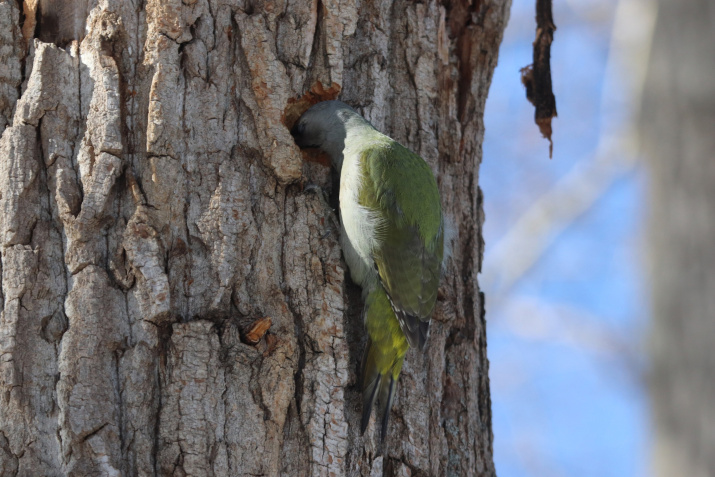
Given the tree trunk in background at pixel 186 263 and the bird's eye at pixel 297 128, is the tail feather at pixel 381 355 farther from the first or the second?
the bird's eye at pixel 297 128

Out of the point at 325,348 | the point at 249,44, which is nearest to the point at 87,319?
the point at 325,348

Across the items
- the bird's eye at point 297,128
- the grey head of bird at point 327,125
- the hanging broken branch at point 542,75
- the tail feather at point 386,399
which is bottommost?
the tail feather at point 386,399

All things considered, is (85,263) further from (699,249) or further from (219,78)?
(699,249)

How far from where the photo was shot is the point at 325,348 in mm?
2715

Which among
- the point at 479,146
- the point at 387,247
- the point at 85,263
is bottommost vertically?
the point at 85,263

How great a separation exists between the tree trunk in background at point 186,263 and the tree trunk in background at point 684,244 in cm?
204

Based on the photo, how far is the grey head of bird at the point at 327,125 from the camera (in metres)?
3.44

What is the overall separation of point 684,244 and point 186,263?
3553 mm

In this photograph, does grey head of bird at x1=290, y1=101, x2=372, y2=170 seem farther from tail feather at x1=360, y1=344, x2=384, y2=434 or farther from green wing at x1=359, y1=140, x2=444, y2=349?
tail feather at x1=360, y1=344, x2=384, y2=434

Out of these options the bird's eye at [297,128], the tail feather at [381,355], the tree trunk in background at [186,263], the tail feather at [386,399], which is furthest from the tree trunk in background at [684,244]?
the bird's eye at [297,128]

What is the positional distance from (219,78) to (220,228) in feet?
2.11

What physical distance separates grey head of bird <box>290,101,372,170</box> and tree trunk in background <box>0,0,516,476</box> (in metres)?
0.17

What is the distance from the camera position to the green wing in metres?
Result: 3.42

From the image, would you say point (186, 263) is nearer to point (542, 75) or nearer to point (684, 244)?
point (542, 75)
